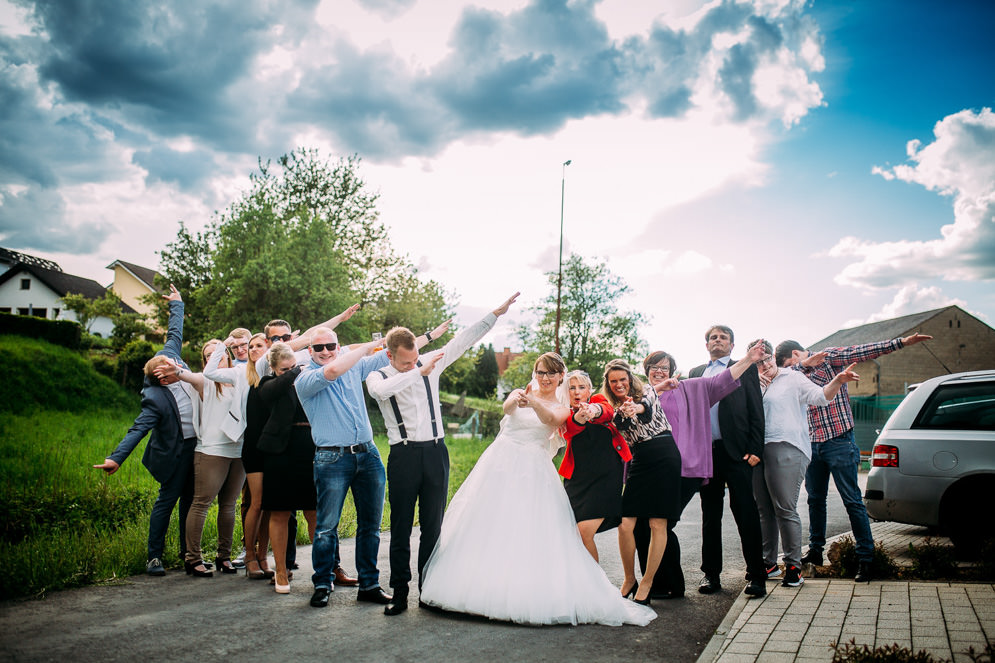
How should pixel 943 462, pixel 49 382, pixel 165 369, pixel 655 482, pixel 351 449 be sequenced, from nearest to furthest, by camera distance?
pixel 655 482
pixel 351 449
pixel 165 369
pixel 943 462
pixel 49 382

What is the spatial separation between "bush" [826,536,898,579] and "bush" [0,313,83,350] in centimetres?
3017

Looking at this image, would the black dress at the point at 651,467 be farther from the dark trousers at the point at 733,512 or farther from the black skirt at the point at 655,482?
the dark trousers at the point at 733,512

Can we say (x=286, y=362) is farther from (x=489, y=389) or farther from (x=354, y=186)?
(x=489, y=389)

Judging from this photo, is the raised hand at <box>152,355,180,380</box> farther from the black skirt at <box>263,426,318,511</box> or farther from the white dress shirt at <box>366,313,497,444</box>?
the white dress shirt at <box>366,313,497,444</box>

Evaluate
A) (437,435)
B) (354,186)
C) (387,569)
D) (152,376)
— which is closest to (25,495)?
(152,376)

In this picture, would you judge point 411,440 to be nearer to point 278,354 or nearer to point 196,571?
point 278,354

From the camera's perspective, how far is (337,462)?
216 inches

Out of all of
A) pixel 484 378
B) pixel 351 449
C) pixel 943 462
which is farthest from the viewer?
pixel 484 378

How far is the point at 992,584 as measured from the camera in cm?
517

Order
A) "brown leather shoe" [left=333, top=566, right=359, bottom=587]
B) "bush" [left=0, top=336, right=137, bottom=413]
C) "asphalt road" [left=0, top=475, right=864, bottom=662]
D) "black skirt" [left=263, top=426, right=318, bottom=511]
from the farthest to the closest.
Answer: "bush" [left=0, top=336, right=137, bottom=413] < "brown leather shoe" [left=333, top=566, right=359, bottom=587] < "black skirt" [left=263, top=426, right=318, bottom=511] < "asphalt road" [left=0, top=475, right=864, bottom=662]

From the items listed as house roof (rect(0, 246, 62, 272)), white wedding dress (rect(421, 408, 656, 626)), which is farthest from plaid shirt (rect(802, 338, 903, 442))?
house roof (rect(0, 246, 62, 272))

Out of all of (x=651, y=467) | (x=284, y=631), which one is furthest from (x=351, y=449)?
(x=651, y=467)

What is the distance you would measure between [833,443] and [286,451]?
5.18 m

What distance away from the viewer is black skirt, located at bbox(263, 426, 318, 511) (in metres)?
5.63
